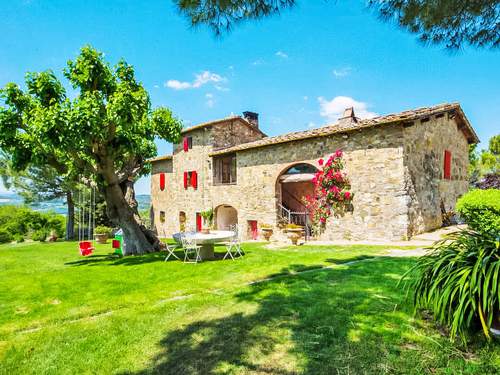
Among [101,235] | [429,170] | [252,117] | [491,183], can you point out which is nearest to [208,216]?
[101,235]

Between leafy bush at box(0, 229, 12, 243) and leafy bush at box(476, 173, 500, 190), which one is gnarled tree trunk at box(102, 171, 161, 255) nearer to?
leafy bush at box(476, 173, 500, 190)

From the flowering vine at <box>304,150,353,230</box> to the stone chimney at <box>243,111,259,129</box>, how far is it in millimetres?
9020

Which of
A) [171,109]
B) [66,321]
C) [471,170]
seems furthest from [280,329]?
[471,170]

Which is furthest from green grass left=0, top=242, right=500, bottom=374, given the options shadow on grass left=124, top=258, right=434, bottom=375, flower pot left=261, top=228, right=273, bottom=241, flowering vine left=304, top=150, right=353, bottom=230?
flower pot left=261, top=228, right=273, bottom=241

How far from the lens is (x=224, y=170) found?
18.5 meters

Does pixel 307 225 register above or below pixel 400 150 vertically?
below

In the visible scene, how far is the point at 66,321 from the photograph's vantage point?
13.0 ft

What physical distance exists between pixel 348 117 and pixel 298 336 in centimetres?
1261

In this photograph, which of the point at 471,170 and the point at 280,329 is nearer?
the point at 280,329

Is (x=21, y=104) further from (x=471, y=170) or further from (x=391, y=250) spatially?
(x=471, y=170)

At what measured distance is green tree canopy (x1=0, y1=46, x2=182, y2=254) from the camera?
24.3 feet

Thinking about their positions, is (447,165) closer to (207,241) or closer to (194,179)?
(207,241)

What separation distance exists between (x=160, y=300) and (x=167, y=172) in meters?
18.4

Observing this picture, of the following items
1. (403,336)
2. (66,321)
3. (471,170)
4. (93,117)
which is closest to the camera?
(403,336)
